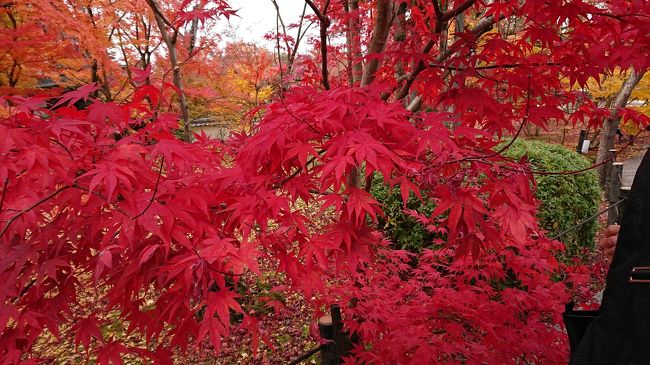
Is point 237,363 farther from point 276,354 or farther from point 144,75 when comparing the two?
point 144,75

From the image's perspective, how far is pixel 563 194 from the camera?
520 centimetres

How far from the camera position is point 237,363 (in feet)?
14.0

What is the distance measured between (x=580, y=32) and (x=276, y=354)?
4.33 meters

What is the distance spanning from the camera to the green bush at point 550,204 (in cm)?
497

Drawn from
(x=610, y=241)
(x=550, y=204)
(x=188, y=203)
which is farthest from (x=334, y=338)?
(x=550, y=204)

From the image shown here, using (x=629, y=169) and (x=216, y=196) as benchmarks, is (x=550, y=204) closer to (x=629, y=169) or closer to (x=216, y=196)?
(x=216, y=196)

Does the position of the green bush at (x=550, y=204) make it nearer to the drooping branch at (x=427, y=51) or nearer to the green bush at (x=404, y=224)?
the green bush at (x=404, y=224)

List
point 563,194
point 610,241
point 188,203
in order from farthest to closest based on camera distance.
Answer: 1. point 563,194
2. point 610,241
3. point 188,203

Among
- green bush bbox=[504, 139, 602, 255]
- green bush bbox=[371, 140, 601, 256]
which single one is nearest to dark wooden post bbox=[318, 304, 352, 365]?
green bush bbox=[371, 140, 601, 256]

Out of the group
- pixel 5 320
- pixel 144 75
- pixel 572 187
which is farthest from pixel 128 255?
pixel 572 187

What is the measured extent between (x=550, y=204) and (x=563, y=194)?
459 millimetres

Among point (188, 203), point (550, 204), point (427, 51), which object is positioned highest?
point (427, 51)

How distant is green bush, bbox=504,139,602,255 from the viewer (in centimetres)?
498

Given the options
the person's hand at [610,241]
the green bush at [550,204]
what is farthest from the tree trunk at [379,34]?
the green bush at [550,204]
